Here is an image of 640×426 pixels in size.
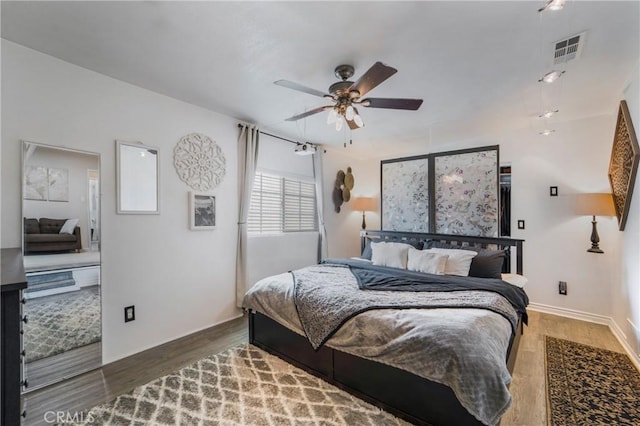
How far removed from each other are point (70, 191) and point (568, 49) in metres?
4.16

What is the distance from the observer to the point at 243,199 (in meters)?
3.61

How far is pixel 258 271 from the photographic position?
3.92 metres

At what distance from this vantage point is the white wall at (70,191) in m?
2.16

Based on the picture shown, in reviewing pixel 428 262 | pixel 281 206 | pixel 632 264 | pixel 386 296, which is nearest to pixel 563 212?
pixel 632 264

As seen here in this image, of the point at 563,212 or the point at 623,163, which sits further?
the point at 563,212

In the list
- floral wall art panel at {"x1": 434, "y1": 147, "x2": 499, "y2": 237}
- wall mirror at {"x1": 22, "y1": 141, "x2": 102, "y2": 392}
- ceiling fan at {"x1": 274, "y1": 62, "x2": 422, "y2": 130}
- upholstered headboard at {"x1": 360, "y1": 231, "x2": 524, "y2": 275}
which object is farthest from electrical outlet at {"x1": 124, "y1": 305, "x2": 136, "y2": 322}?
floral wall art panel at {"x1": 434, "y1": 147, "x2": 499, "y2": 237}

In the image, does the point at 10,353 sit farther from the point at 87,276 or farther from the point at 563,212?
the point at 563,212

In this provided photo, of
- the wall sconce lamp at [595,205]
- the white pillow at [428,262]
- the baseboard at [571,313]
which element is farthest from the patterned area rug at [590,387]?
the wall sconce lamp at [595,205]

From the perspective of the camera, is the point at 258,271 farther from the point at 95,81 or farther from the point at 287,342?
the point at 95,81

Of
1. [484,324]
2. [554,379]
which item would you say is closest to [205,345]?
[484,324]

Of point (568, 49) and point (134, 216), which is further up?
point (568, 49)

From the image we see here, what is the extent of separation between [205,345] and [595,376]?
352cm

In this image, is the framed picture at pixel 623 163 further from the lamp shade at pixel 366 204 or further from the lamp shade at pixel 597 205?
the lamp shade at pixel 366 204

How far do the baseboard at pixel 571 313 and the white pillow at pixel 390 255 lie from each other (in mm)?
2174
